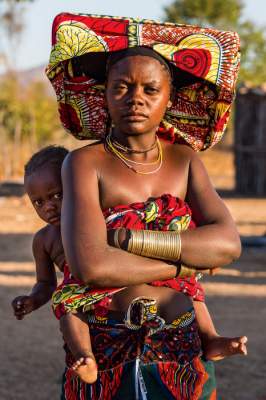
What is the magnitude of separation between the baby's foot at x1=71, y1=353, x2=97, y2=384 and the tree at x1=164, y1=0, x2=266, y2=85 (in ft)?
88.7

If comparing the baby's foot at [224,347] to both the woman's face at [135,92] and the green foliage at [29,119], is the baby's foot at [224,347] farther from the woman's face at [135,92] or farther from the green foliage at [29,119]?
the green foliage at [29,119]

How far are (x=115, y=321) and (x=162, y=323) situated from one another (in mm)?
124

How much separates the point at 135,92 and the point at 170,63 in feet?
0.53

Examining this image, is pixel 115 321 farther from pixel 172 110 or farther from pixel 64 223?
pixel 172 110

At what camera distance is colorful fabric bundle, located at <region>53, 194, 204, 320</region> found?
198 cm

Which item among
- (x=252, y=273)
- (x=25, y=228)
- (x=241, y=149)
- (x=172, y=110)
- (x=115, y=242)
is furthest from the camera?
(x=241, y=149)

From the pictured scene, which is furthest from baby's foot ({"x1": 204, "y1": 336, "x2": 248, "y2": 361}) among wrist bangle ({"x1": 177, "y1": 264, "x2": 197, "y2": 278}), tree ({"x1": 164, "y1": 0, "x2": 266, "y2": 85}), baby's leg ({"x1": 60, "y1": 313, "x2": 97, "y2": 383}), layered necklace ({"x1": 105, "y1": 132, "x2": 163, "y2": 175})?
tree ({"x1": 164, "y1": 0, "x2": 266, "y2": 85})

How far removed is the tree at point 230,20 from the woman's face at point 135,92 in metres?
26.8

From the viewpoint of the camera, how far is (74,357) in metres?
1.99

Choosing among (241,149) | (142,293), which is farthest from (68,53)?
(241,149)

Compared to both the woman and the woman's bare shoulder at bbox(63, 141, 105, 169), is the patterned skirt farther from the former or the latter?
the woman's bare shoulder at bbox(63, 141, 105, 169)

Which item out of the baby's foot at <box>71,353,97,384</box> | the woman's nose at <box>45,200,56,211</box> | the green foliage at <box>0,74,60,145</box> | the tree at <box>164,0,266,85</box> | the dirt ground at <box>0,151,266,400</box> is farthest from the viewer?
the tree at <box>164,0,266,85</box>

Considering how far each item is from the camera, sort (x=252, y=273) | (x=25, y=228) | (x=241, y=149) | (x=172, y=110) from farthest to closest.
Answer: (x=241, y=149) < (x=25, y=228) < (x=252, y=273) < (x=172, y=110)

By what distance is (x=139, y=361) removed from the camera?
1970mm
